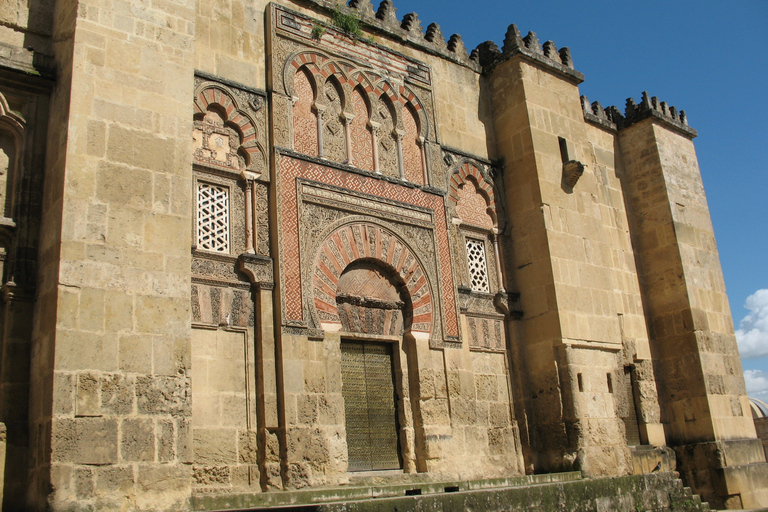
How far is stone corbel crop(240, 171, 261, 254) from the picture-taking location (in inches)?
261

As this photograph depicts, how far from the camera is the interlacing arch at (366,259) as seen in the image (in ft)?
22.8

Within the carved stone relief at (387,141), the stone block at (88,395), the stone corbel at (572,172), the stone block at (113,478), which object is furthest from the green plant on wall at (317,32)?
the stone block at (113,478)

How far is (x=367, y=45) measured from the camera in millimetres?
8281

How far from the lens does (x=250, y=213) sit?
22.1 ft

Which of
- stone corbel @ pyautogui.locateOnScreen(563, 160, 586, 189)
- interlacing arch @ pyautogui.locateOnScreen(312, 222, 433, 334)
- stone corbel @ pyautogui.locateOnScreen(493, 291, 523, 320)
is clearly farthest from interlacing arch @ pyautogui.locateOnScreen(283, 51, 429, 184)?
stone corbel @ pyautogui.locateOnScreen(563, 160, 586, 189)

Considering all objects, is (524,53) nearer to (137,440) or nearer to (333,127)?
(333,127)

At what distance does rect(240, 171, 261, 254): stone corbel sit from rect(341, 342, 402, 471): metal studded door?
4.30 feet

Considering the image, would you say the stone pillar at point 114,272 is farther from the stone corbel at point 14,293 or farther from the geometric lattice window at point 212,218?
the geometric lattice window at point 212,218

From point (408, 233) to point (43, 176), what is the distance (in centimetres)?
355

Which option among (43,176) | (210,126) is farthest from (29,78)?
(210,126)

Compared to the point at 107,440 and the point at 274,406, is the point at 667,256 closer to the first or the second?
the point at 274,406

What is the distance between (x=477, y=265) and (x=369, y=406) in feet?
7.59

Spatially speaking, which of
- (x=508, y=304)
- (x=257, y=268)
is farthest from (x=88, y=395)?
(x=508, y=304)

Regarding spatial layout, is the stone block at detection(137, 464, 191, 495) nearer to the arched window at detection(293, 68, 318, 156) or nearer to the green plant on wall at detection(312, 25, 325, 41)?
the arched window at detection(293, 68, 318, 156)
